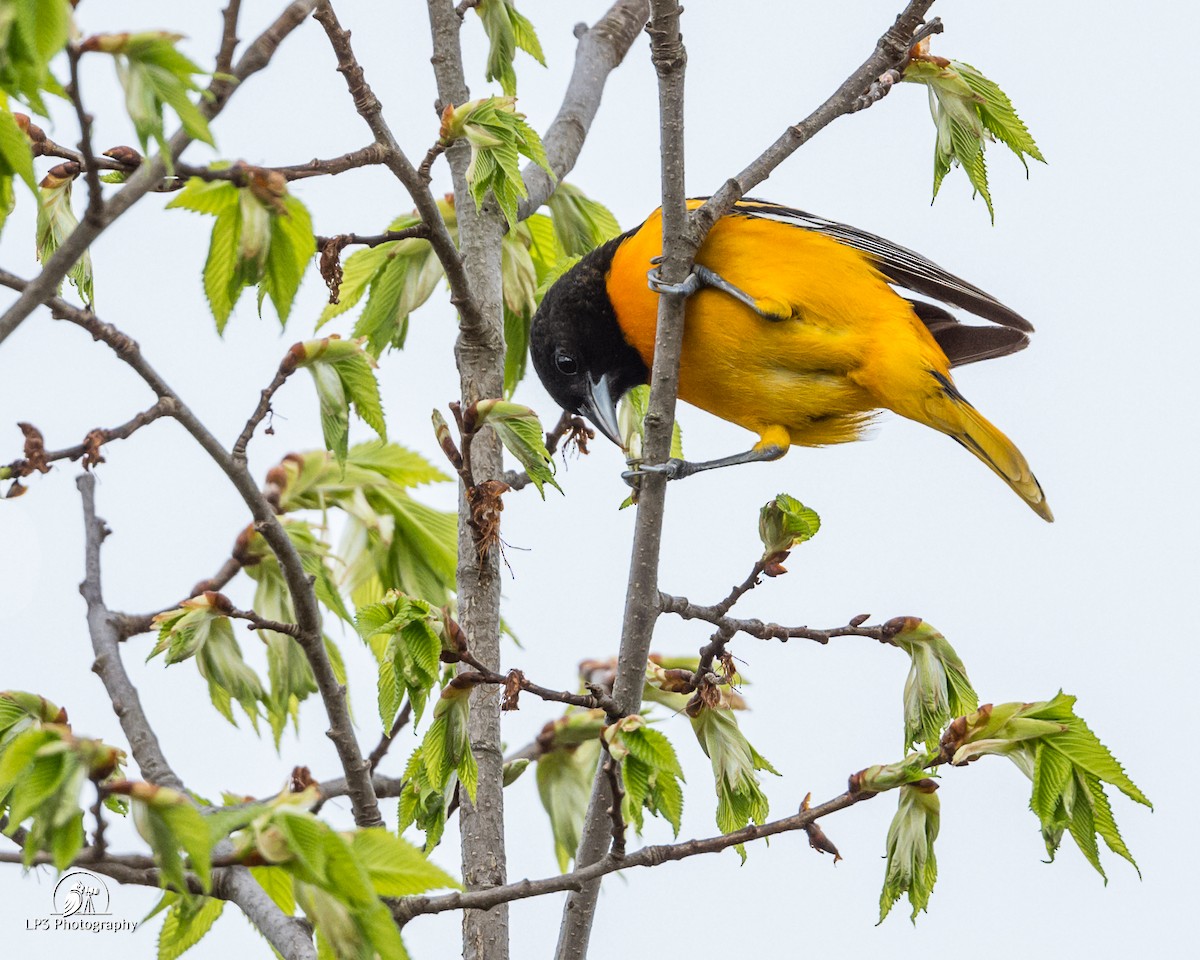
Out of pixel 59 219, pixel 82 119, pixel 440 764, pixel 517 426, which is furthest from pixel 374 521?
pixel 82 119

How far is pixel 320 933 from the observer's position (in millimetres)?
1567

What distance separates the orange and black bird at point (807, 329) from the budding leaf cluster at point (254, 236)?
148cm

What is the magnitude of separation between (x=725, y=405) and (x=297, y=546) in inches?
50.9

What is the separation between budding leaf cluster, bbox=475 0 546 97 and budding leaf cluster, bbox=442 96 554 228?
600 mm

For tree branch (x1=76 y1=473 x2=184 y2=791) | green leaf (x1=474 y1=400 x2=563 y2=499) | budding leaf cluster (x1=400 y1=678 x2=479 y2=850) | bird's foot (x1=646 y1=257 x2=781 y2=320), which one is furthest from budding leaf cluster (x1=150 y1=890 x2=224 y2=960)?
bird's foot (x1=646 y1=257 x2=781 y2=320)

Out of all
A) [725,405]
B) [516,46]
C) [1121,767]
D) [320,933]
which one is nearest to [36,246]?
[516,46]

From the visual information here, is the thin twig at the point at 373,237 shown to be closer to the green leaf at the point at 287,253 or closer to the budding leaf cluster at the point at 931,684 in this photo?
the green leaf at the point at 287,253

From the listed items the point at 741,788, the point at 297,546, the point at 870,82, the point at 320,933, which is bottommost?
the point at 320,933

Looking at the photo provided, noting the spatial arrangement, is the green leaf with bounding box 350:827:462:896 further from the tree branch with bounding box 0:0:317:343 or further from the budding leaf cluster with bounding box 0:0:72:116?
the budding leaf cluster with bounding box 0:0:72:116

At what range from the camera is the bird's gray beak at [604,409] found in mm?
3586

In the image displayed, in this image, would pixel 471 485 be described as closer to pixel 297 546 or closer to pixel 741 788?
pixel 297 546

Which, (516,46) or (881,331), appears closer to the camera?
(516,46)

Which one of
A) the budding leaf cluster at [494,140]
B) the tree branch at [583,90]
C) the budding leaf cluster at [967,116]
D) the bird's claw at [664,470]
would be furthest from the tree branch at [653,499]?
the tree branch at [583,90]

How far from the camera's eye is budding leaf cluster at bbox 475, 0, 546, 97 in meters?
2.88
